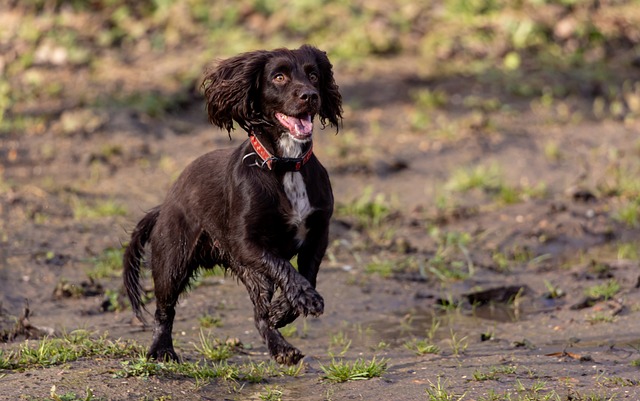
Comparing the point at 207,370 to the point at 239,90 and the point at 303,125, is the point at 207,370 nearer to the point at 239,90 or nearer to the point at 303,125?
the point at 303,125

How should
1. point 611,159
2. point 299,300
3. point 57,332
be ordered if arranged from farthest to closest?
point 611,159, point 57,332, point 299,300

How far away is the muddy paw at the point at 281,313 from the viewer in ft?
17.3

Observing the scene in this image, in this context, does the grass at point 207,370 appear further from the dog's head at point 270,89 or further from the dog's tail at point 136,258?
the dog's head at point 270,89

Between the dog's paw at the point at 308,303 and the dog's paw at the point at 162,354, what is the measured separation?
0.93 metres

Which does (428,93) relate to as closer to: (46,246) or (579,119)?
(579,119)

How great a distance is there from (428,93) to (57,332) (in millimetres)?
6474

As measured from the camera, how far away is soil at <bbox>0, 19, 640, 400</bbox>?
5426 millimetres

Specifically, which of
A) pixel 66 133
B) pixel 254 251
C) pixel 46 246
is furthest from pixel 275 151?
pixel 66 133

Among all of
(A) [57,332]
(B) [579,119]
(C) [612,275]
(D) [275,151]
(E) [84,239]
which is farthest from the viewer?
(B) [579,119]

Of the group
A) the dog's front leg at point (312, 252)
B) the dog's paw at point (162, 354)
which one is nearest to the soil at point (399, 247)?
the dog's paw at point (162, 354)

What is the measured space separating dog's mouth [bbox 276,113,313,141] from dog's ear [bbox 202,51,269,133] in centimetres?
22

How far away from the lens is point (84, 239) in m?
8.38

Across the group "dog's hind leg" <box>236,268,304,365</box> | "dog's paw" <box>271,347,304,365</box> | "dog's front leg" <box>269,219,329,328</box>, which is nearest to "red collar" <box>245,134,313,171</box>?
"dog's front leg" <box>269,219,329,328</box>

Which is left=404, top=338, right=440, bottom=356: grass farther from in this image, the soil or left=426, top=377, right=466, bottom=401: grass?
left=426, top=377, right=466, bottom=401: grass
